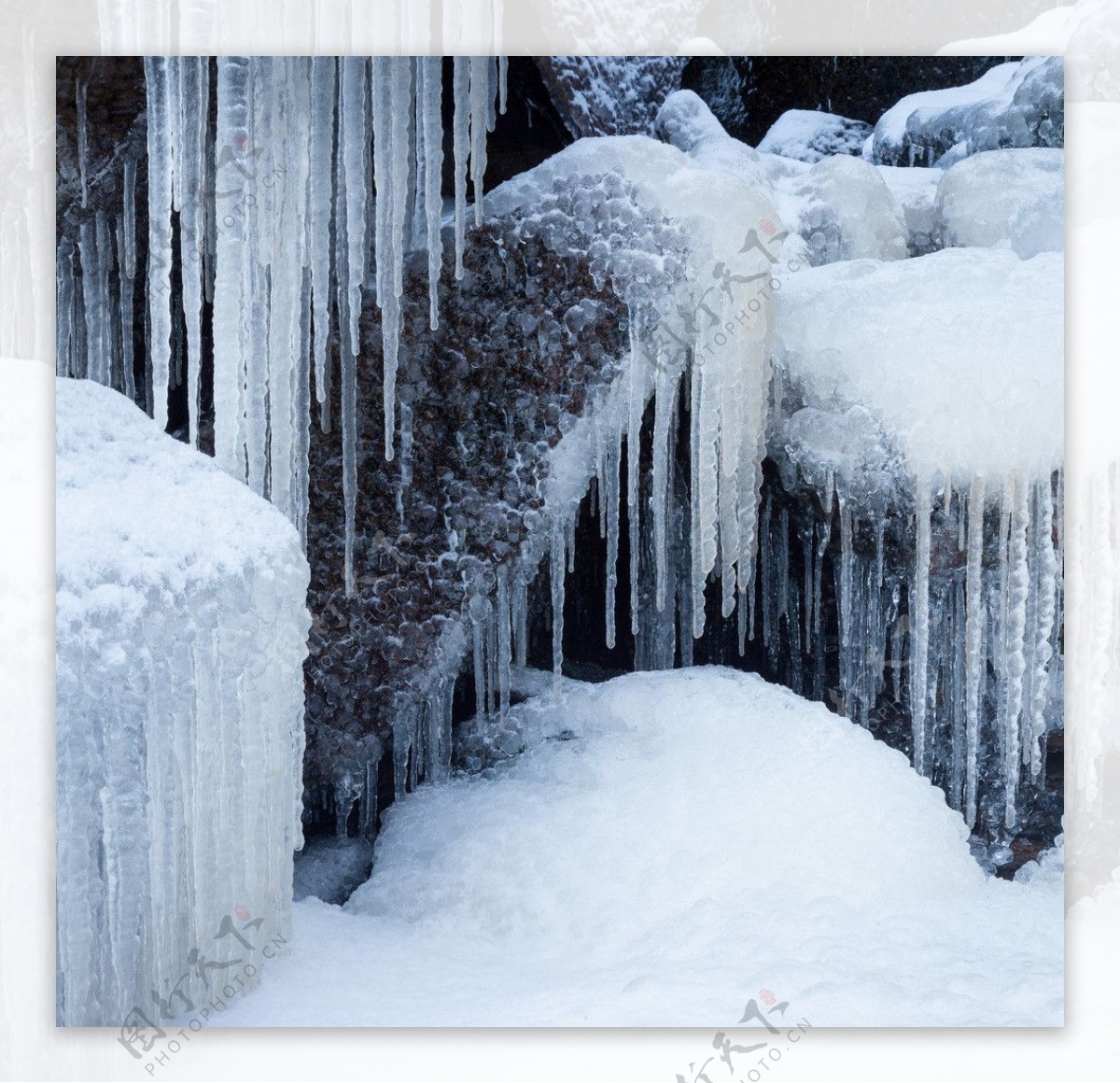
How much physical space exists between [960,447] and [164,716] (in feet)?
5.58

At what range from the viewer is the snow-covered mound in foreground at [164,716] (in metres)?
1.80

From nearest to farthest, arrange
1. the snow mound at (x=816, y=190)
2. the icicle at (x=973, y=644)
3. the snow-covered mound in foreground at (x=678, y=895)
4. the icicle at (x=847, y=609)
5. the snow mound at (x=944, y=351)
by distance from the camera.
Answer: the snow-covered mound in foreground at (x=678, y=895) < the snow mound at (x=944, y=351) < the icicle at (x=973, y=644) < the icicle at (x=847, y=609) < the snow mound at (x=816, y=190)

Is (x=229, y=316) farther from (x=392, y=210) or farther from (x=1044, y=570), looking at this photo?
(x=1044, y=570)

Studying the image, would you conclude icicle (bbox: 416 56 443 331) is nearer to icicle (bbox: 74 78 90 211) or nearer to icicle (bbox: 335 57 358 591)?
icicle (bbox: 335 57 358 591)

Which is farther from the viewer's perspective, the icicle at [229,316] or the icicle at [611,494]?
the icicle at [611,494]

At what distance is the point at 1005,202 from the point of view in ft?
9.01

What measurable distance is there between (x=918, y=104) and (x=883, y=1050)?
225cm

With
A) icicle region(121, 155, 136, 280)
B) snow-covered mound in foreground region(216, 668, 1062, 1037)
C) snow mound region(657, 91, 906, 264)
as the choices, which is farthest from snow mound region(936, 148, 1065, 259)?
icicle region(121, 155, 136, 280)

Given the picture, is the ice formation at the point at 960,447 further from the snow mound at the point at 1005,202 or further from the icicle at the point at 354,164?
the icicle at the point at 354,164

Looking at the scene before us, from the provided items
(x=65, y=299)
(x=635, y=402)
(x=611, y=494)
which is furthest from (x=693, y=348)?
(x=65, y=299)

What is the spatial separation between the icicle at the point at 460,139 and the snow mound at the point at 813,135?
102cm

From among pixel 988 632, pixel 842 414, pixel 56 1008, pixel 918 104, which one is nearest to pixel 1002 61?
pixel 918 104

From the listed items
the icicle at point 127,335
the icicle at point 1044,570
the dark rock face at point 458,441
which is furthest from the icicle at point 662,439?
the icicle at point 127,335

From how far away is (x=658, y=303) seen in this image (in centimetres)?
257
